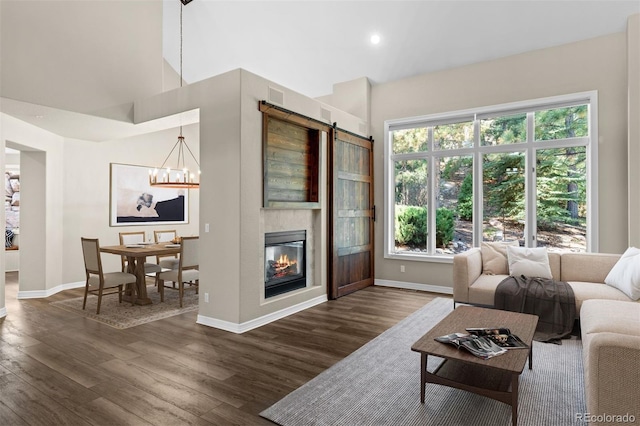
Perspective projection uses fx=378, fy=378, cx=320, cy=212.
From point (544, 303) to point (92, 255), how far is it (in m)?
5.17

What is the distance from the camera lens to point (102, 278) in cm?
468

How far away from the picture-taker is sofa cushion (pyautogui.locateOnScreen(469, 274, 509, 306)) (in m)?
4.10

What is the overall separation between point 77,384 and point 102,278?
2.23 m

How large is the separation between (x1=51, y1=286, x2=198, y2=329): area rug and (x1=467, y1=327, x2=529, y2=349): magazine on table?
11.6 feet

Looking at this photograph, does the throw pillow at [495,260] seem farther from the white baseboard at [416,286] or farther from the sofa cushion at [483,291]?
the white baseboard at [416,286]

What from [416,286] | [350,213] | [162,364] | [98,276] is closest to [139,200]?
[98,276]

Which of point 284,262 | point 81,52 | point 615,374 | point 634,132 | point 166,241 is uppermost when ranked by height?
point 81,52

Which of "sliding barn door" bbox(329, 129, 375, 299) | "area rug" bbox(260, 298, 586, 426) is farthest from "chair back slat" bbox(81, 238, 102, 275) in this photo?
"area rug" bbox(260, 298, 586, 426)

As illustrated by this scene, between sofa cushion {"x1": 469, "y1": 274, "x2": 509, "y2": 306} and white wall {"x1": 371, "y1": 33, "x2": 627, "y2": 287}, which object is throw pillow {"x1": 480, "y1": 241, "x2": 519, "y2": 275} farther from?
white wall {"x1": 371, "y1": 33, "x2": 627, "y2": 287}

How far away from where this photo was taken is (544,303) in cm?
376

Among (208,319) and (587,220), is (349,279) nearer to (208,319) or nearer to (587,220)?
(208,319)

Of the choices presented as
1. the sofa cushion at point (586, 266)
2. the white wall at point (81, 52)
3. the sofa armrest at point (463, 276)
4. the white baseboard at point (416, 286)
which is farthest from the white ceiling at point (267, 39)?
the white baseboard at point (416, 286)

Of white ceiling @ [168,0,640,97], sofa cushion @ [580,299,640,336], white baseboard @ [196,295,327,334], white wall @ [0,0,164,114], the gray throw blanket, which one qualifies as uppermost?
white ceiling @ [168,0,640,97]

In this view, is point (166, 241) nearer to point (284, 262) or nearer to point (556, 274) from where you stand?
point (284, 262)
